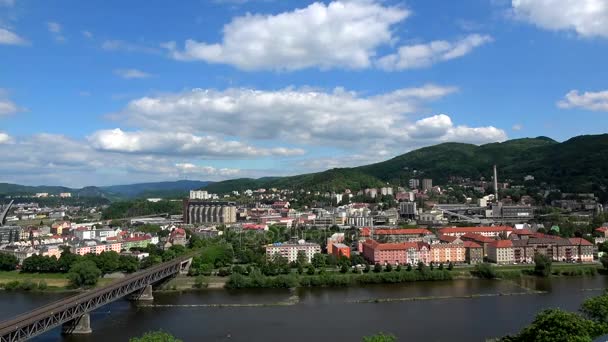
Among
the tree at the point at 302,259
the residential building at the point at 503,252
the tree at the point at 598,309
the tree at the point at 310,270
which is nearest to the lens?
the tree at the point at 598,309

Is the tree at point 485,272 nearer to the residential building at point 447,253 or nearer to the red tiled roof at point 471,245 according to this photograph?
the residential building at point 447,253

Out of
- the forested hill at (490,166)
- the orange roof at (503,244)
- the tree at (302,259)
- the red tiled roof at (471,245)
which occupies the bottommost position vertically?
the tree at (302,259)

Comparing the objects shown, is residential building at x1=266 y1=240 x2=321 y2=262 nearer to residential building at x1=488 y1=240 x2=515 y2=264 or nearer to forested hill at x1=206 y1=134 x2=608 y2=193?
residential building at x1=488 y1=240 x2=515 y2=264

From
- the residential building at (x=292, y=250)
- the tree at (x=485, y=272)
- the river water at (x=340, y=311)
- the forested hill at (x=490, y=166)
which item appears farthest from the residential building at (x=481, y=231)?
the forested hill at (x=490, y=166)

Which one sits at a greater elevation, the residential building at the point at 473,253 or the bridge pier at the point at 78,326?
the residential building at the point at 473,253

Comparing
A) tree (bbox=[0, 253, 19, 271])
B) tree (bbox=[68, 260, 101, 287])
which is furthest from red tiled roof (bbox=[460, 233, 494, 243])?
tree (bbox=[0, 253, 19, 271])

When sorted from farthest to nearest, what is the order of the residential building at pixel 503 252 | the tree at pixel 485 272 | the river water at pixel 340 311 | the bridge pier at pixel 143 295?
the residential building at pixel 503 252
the tree at pixel 485 272
the bridge pier at pixel 143 295
the river water at pixel 340 311

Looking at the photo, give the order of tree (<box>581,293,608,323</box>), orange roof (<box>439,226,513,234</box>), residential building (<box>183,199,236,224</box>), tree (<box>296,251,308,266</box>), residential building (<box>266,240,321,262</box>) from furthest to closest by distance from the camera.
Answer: residential building (<box>183,199,236,224</box>) → orange roof (<box>439,226,513,234</box>) → residential building (<box>266,240,321,262</box>) → tree (<box>296,251,308,266</box>) → tree (<box>581,293,608,323</box>)

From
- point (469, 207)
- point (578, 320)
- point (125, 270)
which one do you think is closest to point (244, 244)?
point (125, 270)

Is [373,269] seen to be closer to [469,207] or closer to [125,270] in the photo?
[125,270]
